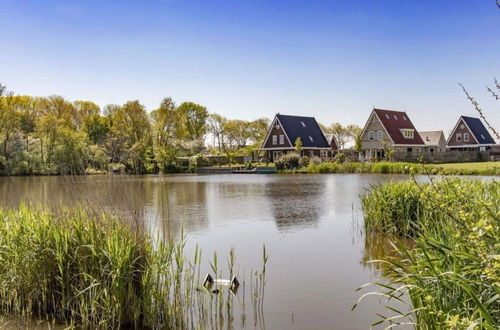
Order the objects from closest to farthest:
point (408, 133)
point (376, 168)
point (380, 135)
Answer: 1. point (376, 168)
2. point (380, 135)
3. point (408, 133)

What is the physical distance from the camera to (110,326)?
5238 millimetres

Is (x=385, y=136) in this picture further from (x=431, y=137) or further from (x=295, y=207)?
(x=295, y=207)

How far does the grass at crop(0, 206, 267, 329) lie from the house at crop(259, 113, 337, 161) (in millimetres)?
42397

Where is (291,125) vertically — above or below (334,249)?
above

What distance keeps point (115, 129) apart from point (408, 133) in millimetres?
33120

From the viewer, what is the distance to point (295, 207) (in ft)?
55.5

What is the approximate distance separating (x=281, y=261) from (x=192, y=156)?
45.5 m

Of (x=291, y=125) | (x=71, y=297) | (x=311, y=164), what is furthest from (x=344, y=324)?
(x=291, y=125)

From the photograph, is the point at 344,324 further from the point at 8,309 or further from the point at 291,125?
the point at 291,125


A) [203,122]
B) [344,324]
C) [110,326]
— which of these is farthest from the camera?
[203,122]

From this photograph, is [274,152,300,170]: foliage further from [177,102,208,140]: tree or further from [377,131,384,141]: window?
[177,102,208,140]: tree

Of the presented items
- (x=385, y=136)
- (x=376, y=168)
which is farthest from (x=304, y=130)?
(x=376, y=168)

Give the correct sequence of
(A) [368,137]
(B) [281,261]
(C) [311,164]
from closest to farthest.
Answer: (B) [281,261]
(C) [311,164]
(A) [368,137]

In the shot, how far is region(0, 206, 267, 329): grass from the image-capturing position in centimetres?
530
